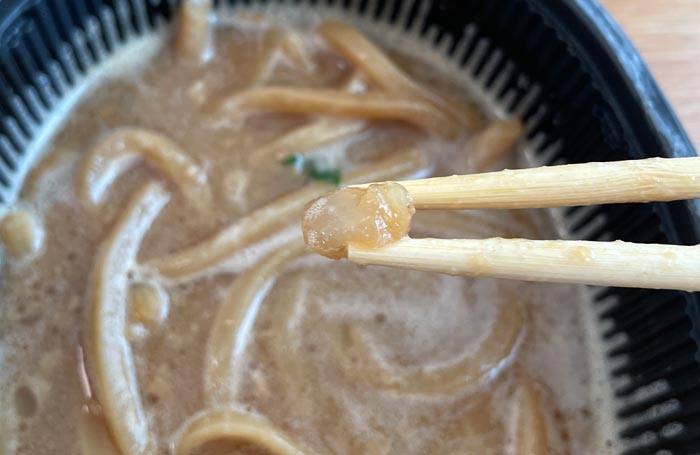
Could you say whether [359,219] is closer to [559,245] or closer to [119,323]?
[559,245]

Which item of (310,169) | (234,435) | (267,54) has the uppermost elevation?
(267,54)

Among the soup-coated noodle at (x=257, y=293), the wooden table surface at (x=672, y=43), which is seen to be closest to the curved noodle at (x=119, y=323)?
the soup-coated noodle at (x=257, y=293)

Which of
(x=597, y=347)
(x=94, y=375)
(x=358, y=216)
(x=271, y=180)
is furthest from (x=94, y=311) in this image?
(x=597, y=347)

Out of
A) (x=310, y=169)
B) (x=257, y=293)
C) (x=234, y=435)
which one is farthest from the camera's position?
(x=310, y=169)

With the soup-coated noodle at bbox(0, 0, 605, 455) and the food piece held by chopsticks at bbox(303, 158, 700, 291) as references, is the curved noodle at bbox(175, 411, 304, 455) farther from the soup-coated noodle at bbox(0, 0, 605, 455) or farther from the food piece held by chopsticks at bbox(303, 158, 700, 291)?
the food piece held by chopsticks at bbox(303, 158, 700, 291)

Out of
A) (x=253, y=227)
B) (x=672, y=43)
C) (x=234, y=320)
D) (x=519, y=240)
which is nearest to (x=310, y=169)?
(x=253, y=227)

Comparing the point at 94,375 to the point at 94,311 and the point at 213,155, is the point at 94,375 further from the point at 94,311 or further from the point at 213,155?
the point at 213,155

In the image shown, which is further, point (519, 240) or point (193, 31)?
point (193, 31)
